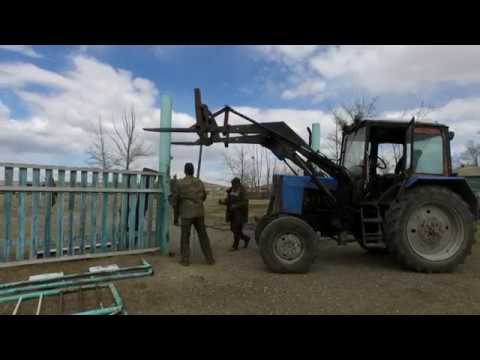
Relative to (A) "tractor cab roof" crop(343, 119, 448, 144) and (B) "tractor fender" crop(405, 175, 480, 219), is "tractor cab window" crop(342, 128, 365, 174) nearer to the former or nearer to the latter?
(A) "tractor cab roof" crop(343, 119, 448, 144)

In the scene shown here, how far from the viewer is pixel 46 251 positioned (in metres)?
5.33

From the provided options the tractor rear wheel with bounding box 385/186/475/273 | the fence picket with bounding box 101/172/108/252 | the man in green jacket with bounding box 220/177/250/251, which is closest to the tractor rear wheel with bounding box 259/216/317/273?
the tractor rear wheel with bounding box 385/186/475/273

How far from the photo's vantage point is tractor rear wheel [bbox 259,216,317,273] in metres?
5.01

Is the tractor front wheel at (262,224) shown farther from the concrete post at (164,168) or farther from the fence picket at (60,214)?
the fence picket at (60,214)

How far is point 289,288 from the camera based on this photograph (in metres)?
4.32

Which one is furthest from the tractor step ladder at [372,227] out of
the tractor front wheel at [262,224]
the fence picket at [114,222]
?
the fence picket at [114,222]

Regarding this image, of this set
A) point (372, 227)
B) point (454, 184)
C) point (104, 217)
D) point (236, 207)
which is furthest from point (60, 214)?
point (454, 184)

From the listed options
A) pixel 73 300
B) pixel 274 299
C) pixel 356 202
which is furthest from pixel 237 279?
pixel 356 202

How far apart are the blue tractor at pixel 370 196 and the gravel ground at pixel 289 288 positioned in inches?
15.9

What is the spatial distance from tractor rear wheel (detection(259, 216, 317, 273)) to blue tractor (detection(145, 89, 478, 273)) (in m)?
0.02

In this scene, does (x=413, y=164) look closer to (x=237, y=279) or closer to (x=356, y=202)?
(x=356, y=202)

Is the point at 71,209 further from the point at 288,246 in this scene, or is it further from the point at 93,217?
the point at 288,246

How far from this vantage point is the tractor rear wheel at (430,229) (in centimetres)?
501

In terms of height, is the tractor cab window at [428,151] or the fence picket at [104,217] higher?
the tractor cab window at [428,151]
